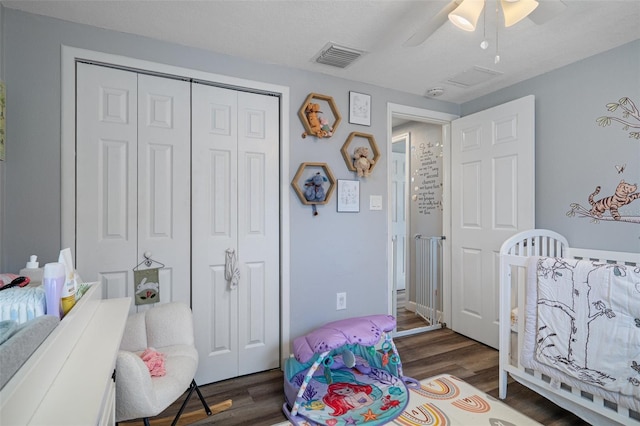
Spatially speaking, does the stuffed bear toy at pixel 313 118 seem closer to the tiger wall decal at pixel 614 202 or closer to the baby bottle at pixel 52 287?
the baby bottle at pixel 52 287

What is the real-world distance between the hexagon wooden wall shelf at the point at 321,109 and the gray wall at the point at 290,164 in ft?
0.15

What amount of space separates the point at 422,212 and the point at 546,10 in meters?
2.42

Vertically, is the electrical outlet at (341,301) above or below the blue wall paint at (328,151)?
below

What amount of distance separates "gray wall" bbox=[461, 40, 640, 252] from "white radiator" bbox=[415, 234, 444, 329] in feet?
3.55

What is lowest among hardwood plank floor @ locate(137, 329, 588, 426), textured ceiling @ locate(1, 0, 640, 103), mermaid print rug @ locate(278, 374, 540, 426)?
hardwood plank floor @ locate(137, 329, 588, 426)

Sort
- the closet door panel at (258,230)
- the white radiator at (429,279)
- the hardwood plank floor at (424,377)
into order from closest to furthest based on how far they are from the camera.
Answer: the hardwood plank floor at (424,377)
the closet door panel at (258,230)
the white radiator at (429,279)

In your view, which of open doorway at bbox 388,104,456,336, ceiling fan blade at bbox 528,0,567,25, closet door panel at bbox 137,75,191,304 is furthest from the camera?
open doorway at bbox 388,104,456,336

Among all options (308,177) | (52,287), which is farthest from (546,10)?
(52,287)

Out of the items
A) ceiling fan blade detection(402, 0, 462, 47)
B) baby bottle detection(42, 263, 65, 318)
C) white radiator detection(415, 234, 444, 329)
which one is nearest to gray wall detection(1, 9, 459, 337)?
white radiator detection(415, 234, 444, 329)

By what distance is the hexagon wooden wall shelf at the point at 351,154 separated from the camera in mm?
2592

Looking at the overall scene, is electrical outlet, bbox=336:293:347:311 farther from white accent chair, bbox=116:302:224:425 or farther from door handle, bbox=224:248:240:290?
white accent chair, bbox=116:302:224:425

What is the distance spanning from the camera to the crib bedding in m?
1.43

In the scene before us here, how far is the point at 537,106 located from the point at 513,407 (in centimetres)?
216

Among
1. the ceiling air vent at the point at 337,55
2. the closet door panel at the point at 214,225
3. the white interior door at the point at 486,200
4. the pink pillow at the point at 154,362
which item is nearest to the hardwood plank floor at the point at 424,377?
the closet door panel at the point at 214,225
